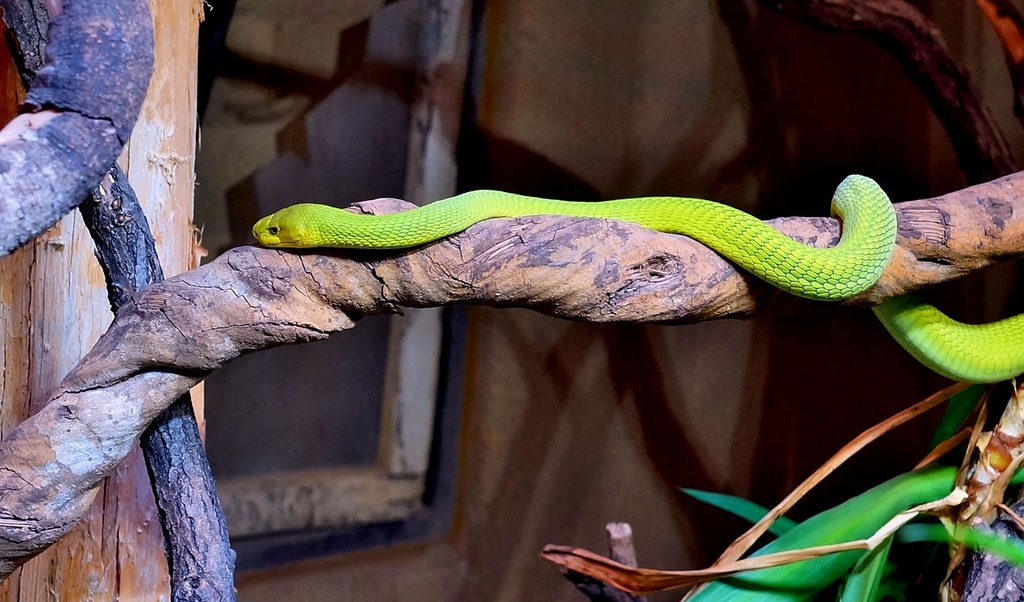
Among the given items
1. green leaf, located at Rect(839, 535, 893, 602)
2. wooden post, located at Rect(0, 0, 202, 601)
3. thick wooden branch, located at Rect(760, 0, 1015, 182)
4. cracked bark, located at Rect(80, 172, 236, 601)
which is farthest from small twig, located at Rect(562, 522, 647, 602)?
thick wooden branch, located at Rect(760, 0, 1015, 182)

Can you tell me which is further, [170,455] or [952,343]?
[952,343]

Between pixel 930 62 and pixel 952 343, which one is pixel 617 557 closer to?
pixel 952 343

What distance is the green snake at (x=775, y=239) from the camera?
0.93 meters

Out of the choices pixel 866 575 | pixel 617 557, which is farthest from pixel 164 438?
pixel 866 575

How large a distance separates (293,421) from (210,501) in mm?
1003

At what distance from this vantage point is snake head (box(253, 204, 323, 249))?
0.95m

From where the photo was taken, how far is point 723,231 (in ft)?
3.45

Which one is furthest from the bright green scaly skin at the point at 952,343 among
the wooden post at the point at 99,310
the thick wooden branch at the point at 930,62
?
the wooden post at the point at 99,310

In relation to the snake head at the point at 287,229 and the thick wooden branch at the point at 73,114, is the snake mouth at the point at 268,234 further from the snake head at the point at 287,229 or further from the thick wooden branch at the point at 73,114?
the thick wooden branch at the point at 73,114

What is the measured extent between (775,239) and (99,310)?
112 centimetres

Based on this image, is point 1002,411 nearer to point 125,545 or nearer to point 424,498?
point 424,498

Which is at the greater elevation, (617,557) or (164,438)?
(164,438)

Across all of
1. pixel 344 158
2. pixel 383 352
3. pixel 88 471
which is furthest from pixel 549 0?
pixel 88 471

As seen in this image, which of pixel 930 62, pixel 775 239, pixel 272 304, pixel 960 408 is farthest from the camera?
pixel 930 62
